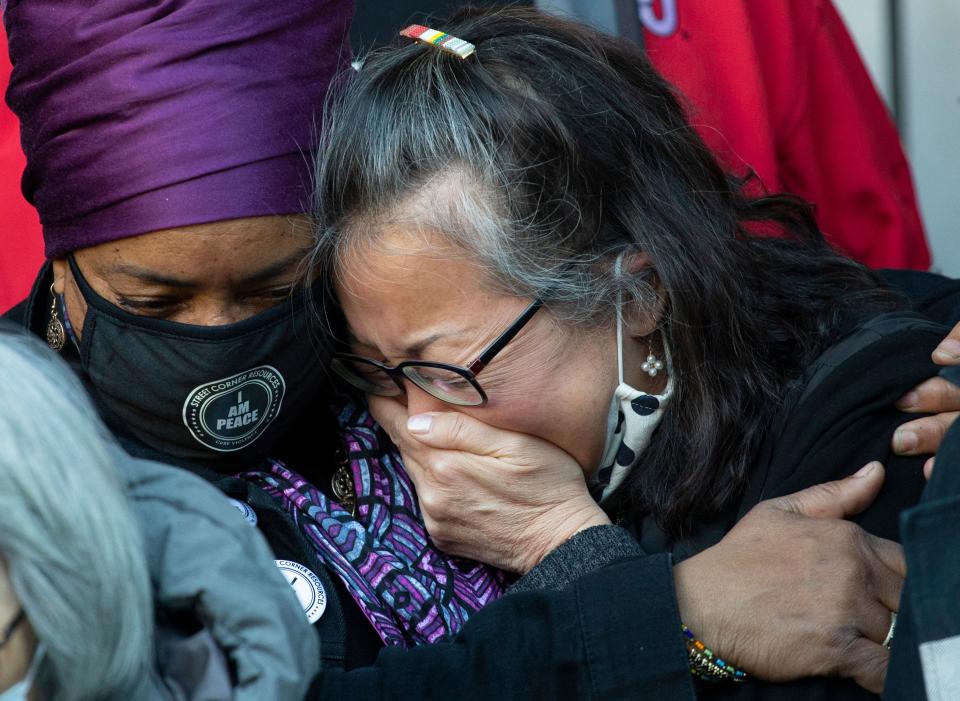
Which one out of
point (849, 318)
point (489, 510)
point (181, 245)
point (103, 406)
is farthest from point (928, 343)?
point (103, 406)

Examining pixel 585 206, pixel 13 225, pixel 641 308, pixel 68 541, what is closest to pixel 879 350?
pixel 641 308

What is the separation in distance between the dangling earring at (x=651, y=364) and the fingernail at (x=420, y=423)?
0.43 meters

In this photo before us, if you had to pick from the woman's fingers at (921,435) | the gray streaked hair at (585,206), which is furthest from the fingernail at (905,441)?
the gray streaked hair at (585,206)

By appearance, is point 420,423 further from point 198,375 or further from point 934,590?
point 934,590

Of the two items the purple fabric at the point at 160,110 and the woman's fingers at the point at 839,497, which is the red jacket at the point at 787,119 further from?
the woman's fingers at the point at 839,497

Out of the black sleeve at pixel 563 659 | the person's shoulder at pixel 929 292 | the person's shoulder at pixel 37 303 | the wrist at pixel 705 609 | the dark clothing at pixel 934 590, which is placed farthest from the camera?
the person's shoulder at pixel 929 292

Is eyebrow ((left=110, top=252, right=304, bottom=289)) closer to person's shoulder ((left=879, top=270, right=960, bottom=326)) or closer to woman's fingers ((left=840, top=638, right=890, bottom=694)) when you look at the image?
woman's fingers ((left=840, top=638, right=890, bottom=694))

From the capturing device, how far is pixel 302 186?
7.28 ft

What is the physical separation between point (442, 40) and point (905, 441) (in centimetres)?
115

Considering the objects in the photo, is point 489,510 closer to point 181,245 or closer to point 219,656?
point 181,245

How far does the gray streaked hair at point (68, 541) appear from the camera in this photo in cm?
119

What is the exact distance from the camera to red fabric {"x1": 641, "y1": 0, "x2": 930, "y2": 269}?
3.00m

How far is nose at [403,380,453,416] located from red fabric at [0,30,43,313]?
1.04 metres

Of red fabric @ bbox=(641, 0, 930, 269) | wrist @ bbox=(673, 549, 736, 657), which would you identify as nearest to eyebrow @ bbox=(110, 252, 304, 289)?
wrist @ bbox=(673, 549, 736, 657)
